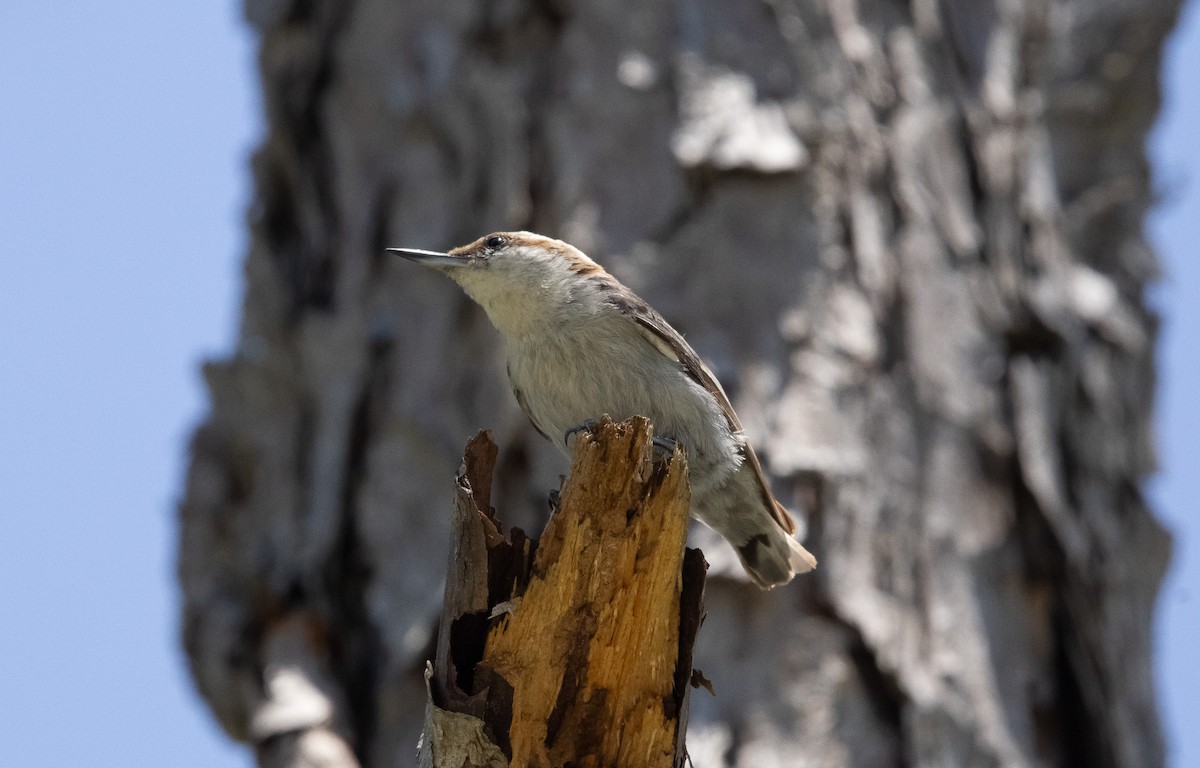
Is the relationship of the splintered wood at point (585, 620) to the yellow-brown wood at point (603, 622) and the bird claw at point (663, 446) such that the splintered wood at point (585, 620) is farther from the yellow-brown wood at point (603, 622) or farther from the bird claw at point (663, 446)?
the bird claw at point (663, 446)

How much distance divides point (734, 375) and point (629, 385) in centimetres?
59

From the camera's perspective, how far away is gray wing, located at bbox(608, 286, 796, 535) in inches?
141

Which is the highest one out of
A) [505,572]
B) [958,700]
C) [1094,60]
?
[1094,60]

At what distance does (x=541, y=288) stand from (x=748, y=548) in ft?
3.19

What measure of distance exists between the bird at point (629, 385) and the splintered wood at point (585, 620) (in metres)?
0.84

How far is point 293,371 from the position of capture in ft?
14.7

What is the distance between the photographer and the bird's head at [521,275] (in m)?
3.70

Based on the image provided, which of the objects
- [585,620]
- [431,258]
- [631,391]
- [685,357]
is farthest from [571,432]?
[585,620]

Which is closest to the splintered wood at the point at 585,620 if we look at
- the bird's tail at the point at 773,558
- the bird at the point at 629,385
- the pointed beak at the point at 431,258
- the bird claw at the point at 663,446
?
the bird claw at the point at 663,446

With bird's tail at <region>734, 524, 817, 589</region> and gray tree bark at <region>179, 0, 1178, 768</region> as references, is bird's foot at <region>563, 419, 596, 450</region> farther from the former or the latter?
bird's tail at <region>734, 524, 817, 589</region>

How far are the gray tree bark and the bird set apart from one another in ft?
0.77

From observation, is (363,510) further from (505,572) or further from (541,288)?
(505,572)

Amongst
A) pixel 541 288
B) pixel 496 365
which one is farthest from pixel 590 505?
pixel 496 365

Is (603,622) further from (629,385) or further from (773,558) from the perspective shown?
(773,558)
